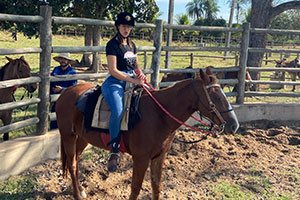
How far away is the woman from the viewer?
11.8ft

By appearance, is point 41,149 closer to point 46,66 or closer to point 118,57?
point 46,66

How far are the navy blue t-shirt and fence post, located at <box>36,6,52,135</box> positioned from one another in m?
1.73

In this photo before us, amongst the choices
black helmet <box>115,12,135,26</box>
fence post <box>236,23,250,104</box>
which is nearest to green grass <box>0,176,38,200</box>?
black helmet <box>115,12,135,26</box>

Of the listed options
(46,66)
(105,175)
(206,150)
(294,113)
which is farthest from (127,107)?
(294,113)

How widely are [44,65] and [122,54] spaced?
1.86 m

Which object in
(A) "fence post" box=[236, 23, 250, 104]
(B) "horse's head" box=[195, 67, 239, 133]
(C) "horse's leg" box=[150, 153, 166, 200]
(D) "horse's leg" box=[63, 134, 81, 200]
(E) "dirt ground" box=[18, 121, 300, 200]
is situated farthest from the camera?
(A) "fence post" box=[236, 23, 250, 104]

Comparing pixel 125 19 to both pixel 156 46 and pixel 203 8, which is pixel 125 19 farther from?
pixel 203 8

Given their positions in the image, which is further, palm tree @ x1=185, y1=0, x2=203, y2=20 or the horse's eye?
palm tree @ x1=185, y1=0, x2=203, y2=20

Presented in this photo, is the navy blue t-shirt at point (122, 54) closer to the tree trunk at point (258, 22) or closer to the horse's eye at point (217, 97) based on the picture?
the horse's eye at point (217, 97)

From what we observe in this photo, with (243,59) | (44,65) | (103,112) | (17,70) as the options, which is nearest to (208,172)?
(103,112)

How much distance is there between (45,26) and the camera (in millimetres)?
4883

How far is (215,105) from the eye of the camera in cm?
338

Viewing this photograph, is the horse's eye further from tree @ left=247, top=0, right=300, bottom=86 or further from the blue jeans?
tree @ left=247, top=0, right=300, bottom=86

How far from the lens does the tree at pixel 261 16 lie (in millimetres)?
9695
